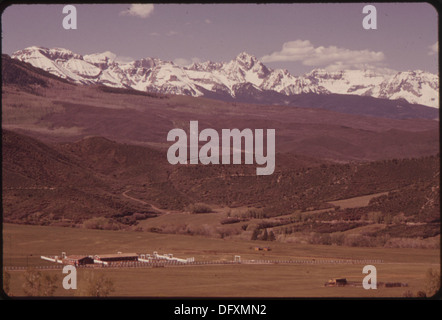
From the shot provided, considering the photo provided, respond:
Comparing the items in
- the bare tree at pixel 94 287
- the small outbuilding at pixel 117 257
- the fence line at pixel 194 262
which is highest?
the small outbuilding at pixel 117 257

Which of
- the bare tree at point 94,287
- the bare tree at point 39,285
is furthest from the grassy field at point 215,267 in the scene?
the bare tree at point 94,287

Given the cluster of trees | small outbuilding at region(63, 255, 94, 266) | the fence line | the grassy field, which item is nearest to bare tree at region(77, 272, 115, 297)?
the cluster of trees

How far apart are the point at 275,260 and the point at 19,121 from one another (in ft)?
332

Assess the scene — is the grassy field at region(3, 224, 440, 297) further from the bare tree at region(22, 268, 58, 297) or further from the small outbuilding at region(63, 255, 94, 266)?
the small outbuilding at region(63, 255, 94, 266)

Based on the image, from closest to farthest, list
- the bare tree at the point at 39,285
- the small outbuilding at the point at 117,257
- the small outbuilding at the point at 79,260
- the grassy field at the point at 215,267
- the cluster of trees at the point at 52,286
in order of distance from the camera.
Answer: the cluster of trees at the point at 52,286
the bare tree at the point at 39,285
the grassy field at the point at 215,267
the small outbuilding at the point at 79,260
the small outbuilding at the point at 117,257

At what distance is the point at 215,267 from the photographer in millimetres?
28391

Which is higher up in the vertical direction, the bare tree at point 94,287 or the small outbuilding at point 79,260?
the small outbuilding at point 79,260

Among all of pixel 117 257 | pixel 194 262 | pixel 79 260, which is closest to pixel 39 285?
pixel 79 260

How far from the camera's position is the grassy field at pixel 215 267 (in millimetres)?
20438

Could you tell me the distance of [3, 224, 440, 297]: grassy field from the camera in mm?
20438

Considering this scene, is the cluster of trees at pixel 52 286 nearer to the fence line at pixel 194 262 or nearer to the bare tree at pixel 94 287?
the bare tree at pixel 94 287

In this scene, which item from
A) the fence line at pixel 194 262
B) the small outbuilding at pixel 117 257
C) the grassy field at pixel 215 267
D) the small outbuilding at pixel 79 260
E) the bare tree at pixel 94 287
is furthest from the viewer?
the small outbuilding at pixel 117 257

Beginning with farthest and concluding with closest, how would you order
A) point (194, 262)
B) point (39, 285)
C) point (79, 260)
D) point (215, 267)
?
point (194, 262)
point (79, 260)
point (215, 267)
point (39, 285)

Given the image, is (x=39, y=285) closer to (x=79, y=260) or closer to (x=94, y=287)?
(x=94, y=287)
